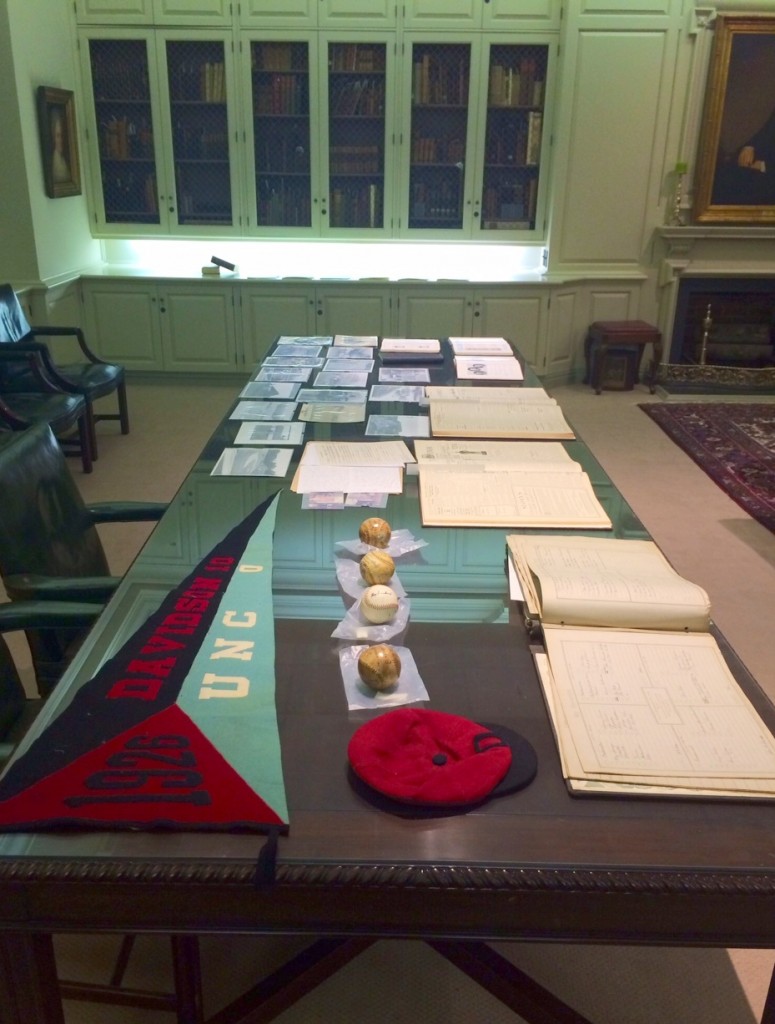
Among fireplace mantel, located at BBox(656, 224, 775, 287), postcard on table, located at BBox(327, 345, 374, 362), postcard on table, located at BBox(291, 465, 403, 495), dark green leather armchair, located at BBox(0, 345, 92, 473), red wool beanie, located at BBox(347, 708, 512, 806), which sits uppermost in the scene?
fireplace mantel, located at BBox(656, 224, 775, 287)

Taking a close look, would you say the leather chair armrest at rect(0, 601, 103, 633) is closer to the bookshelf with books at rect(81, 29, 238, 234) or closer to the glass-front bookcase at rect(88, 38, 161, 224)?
the bookshelf with books at rect(81, 29, 238, 234)

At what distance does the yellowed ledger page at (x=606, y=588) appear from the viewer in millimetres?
1264

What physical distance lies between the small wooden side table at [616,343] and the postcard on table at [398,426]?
3.39 meters

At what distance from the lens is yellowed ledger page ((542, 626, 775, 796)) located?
956 mm

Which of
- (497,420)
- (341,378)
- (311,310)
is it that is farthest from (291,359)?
(311,310)

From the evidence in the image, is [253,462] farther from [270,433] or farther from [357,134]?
[357,134]

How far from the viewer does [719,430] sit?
4.82 m

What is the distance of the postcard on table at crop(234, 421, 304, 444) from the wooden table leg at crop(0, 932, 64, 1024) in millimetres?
1409

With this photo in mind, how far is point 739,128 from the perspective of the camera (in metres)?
5.29

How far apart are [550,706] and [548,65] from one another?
519 cm

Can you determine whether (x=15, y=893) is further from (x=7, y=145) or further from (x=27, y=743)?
(x=7, y=145)

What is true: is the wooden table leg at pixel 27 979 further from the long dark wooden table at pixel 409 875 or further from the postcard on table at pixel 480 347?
the postcard on table at pixel 480 347

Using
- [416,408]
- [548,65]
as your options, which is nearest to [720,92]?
[548,65]

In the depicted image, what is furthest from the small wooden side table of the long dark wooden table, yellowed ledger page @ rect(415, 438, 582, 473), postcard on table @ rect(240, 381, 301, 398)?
the long dark wooden table
